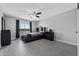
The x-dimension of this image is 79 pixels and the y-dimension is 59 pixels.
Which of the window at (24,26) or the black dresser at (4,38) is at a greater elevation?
the window at (24,26)

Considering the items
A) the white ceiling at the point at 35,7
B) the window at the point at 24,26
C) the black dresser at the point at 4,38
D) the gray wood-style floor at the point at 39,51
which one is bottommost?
the gray wood-style floor at the point at 39,51

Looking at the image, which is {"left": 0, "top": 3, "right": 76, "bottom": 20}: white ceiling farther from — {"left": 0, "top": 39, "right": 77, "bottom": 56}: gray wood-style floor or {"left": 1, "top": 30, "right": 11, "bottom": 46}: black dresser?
{"left": 0, "top": 39, "right": 77, "bottom": 56}: gray wood-style floor

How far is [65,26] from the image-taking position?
4.51 meters

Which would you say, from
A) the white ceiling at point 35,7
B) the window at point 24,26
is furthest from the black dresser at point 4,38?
the window at point 24,26

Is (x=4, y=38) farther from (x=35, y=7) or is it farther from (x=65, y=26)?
(x=65, y=26)

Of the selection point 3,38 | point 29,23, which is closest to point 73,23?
point 3,38

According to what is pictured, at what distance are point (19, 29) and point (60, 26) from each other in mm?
4956

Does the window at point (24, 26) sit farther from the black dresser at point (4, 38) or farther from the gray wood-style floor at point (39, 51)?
the gray wood-style floor at point (39, 51)

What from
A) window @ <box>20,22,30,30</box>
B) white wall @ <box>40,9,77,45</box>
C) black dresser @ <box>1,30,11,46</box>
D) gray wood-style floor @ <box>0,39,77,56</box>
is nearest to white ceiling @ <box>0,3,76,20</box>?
white wall @ <box>40,9,77,45</box>

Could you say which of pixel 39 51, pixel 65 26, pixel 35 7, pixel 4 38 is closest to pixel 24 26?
pixel 4 38

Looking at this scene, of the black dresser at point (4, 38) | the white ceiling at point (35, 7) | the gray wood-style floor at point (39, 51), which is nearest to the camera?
the gray wood-style floor at point (39, 51)

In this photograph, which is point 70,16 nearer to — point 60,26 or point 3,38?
point 60,26

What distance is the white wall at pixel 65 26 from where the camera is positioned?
394cm

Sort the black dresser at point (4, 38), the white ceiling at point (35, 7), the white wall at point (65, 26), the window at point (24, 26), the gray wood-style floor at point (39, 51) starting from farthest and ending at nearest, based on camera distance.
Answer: the window at point (24, 26) → the white wall at point (65, 26) → the black dresser at point (4, 38) → the white ceiling at point (35, 7) → the gray wood-style floor at point (39, 51)
